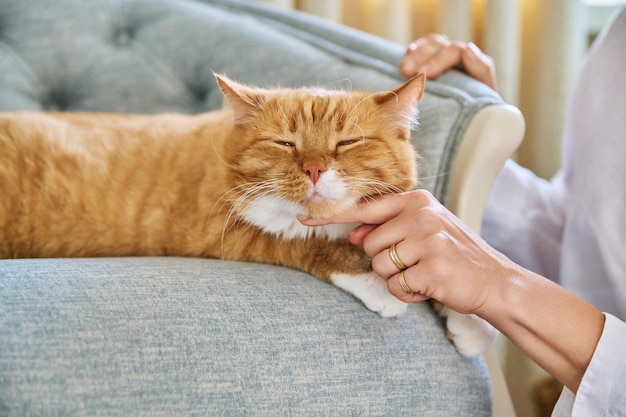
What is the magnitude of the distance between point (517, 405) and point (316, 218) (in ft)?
5.18

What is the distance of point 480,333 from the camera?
1.06 m

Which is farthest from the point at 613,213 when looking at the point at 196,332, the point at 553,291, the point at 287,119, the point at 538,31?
the point at 538,31

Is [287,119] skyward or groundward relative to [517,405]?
skyward

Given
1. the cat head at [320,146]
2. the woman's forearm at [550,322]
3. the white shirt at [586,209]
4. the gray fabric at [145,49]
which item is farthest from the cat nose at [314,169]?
the gray fabric at [145,49]

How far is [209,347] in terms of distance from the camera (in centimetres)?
86

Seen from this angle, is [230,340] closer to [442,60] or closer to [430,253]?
[430,253]

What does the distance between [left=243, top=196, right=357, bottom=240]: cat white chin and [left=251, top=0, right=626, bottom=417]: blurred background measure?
1.23 m

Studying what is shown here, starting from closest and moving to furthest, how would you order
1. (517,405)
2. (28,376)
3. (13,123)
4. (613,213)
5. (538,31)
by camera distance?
(28,376), (613,213), (13,123), (538,31), (517,405)

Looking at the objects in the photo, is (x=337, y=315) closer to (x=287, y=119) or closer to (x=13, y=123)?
(x=287, y=119)

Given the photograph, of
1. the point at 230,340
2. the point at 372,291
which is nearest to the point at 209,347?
the point at 230,340

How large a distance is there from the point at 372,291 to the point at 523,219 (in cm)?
71

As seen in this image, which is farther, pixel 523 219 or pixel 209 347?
pixel 523 219

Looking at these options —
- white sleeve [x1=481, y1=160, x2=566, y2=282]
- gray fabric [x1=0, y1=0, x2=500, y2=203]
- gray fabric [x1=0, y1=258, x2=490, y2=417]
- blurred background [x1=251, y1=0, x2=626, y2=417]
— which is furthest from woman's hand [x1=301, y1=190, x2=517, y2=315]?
blurred background [x1=251, y1=0, x2=626, y2=417]

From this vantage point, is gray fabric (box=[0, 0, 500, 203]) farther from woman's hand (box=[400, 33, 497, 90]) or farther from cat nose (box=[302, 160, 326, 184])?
cat nose (box=[302, 160, 326, 184])
